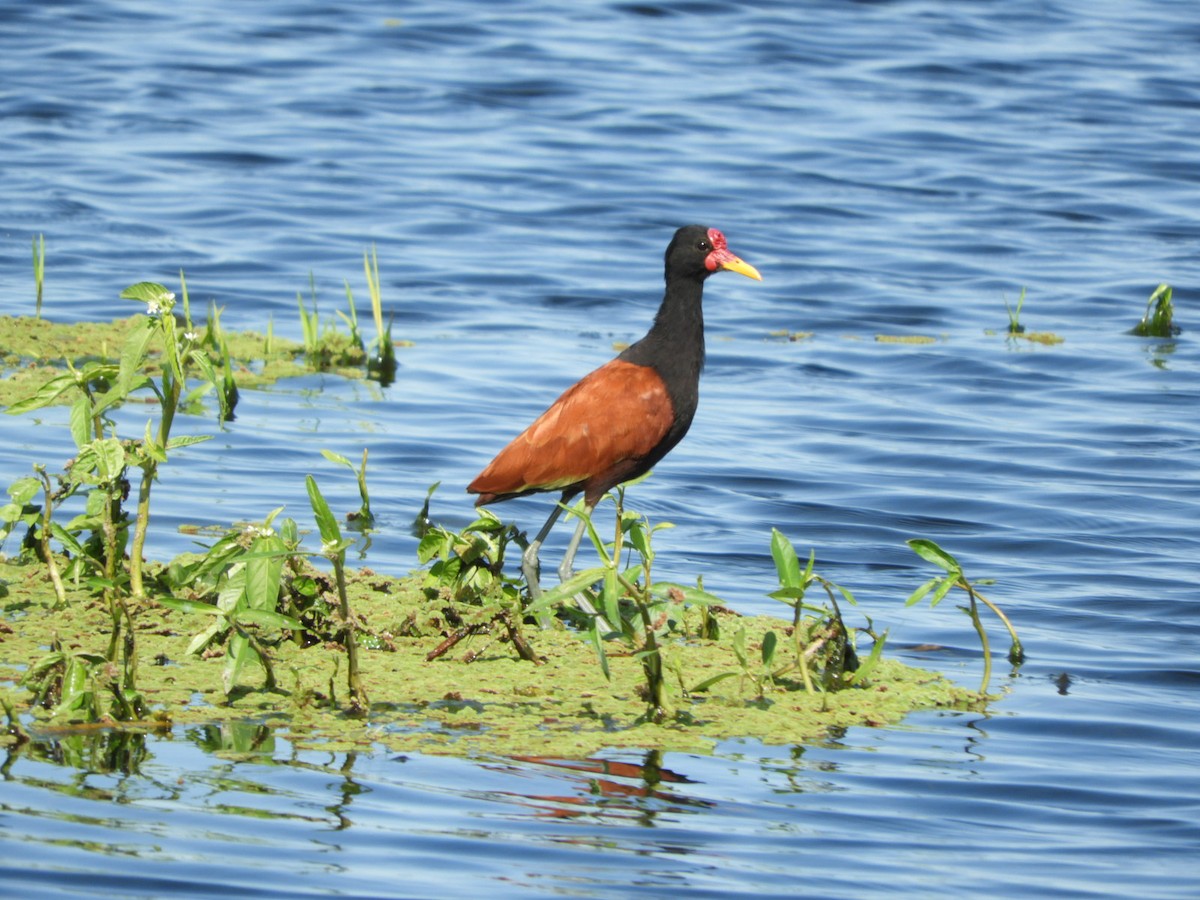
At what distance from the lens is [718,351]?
12969 mm

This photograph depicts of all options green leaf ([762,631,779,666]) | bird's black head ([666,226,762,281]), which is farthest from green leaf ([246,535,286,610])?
bird's black head ([666,226,762,281])

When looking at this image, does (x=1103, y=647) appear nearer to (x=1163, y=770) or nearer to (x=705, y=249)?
(x=1163, y=770)

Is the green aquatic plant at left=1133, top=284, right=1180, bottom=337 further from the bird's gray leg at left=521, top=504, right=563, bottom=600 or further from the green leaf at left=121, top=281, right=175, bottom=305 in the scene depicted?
the green leaf at left=121, top=281, right=175, bottom=305

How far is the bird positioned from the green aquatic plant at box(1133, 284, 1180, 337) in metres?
6.40

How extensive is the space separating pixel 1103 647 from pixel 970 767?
1932mm

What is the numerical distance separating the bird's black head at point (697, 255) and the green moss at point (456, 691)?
2055 millimetres

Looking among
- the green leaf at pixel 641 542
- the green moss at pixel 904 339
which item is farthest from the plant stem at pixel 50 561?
the green moss at pixel 904 339

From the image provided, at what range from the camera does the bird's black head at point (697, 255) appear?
806 cm

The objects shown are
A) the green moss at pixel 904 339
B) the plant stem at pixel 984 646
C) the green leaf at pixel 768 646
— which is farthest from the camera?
the green moss at pixel 904 339

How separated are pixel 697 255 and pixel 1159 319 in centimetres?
645

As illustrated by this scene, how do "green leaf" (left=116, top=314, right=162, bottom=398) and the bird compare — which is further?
the bird

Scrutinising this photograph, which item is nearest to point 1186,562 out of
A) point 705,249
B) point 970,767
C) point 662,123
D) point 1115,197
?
point 705,249

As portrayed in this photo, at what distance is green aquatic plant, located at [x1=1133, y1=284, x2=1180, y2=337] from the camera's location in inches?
514

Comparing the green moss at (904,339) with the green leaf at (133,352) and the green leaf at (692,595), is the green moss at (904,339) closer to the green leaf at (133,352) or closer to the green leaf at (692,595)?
the green leaf at (692,595)
